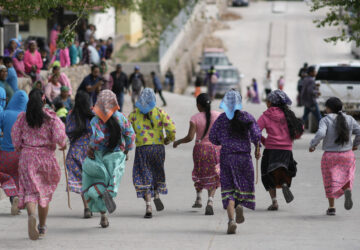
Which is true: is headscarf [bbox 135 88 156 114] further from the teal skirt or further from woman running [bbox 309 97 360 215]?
woman running [bbox 309 97 360 215]

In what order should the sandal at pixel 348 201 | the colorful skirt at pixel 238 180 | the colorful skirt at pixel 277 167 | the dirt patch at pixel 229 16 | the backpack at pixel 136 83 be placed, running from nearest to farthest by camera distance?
the colorful skirt at pixel 238 180 < the sandal at pixel 348 201 < the colorful skirt at pixel 277 167 < the backpack at pixel 136 83 < the dirt patch at pixel 229 16

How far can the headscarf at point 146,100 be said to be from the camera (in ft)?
34.9

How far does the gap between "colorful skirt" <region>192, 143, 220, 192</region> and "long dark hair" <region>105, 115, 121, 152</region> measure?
1546mm

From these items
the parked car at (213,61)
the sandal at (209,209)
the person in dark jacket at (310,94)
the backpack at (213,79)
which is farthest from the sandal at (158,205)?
the parked car at (213,61)

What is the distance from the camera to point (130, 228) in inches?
395

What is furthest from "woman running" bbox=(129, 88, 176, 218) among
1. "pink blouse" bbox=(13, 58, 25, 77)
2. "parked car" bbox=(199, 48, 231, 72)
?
"parked car" bbox=(199, 48, 231, 72)

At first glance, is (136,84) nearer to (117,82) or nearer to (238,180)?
(117,82)

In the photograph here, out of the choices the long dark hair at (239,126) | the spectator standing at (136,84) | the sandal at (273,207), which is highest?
the long dark hair at (239,126)

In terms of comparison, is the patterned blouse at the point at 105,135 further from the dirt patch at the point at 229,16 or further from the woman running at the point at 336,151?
the dirt patch at the point at 229,16

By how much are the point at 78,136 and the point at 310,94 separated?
39.0ft

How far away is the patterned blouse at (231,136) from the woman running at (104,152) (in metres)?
0.98

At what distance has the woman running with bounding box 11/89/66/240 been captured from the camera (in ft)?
30.8

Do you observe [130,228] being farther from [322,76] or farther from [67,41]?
[322,76]

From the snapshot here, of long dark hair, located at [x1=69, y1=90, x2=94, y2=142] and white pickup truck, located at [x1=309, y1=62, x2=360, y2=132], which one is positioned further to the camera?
white pickup truck, located at [x1=309, y1=62, x2=360, y2=132]
